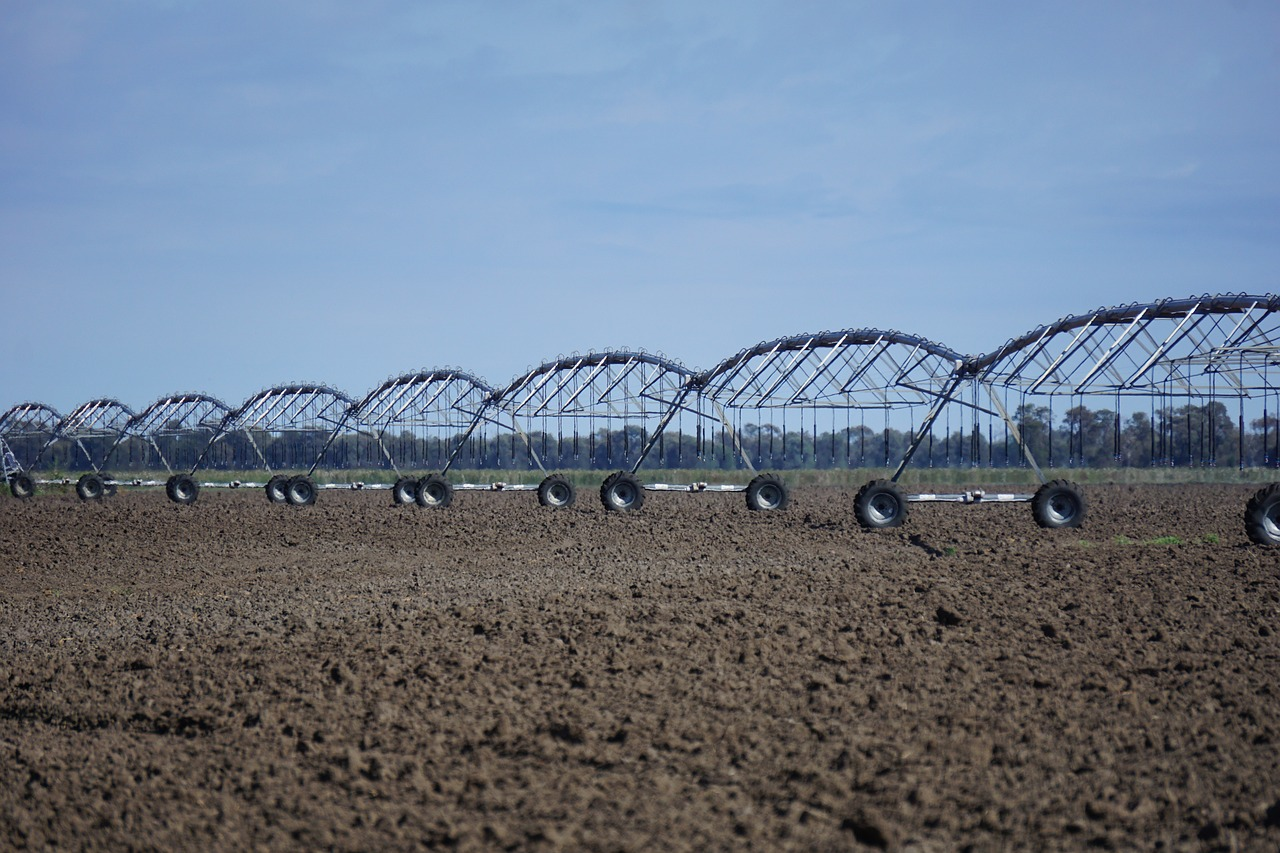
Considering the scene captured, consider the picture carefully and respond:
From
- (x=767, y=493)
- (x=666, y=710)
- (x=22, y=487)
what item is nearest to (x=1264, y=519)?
(x=767, y=493)

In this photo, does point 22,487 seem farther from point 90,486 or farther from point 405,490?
point 405,490

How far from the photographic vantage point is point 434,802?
512 cm

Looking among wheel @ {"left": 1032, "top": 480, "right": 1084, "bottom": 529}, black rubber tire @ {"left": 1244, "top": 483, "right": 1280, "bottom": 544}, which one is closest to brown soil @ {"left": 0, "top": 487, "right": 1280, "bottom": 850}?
black rubber tire @ {"left": 1244, "top": 483, "right": 1280, "bottom": 544}

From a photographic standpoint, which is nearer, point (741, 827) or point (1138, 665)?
point (741, 827)

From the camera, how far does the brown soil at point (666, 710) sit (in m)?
4.84

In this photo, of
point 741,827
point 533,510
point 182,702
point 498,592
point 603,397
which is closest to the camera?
point 741,827

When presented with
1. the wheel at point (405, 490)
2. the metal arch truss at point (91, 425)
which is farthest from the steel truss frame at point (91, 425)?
the wheel at point (405, 490)

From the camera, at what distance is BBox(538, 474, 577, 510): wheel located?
1104 inches

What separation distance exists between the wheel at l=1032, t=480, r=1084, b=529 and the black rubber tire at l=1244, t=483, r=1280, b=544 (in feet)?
13.5

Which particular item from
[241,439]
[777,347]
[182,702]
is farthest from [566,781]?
[241,439]

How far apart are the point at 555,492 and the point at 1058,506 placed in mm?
12473

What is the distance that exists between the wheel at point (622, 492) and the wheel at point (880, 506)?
7451 mm

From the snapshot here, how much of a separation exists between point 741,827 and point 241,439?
77.6m

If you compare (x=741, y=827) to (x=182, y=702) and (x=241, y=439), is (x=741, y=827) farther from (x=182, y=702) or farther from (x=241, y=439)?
(x=241, y=439)
